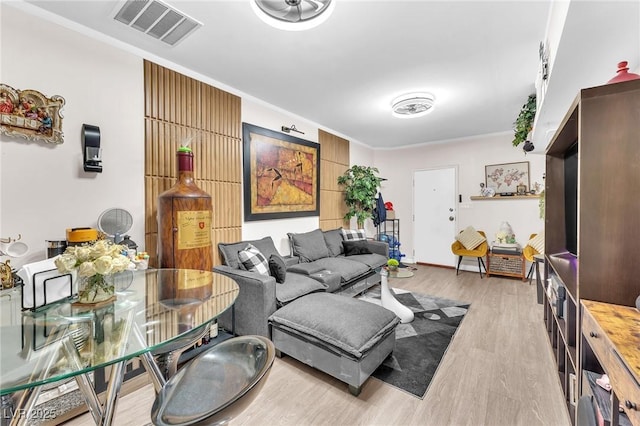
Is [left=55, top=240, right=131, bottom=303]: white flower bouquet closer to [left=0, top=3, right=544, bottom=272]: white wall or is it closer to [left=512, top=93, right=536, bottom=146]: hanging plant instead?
[left=0, top=3, right=544, bottom=272]: white wall

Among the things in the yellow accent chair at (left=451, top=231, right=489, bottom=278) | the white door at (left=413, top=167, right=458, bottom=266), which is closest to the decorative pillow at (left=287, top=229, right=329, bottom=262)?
the yellow accent chair at (left=451, top=231, right=489, bottom=278)

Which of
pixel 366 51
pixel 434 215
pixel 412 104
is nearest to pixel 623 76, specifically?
pixel 366 51

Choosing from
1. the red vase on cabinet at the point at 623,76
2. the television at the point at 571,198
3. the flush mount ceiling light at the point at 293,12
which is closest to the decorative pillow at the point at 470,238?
the television at the point at 571,198

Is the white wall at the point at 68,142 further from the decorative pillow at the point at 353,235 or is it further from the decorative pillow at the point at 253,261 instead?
the decorative pillow at the point at 353,235

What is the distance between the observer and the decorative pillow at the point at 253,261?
2561 millimetres

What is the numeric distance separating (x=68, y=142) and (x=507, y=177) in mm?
5759

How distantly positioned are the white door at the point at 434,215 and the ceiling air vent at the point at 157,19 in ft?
15.6

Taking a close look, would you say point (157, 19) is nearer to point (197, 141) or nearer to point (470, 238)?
point (197, 141)

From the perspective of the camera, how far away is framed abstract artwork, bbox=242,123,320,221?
3.17 metres

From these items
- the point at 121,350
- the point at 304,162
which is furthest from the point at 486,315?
the point at 121,350

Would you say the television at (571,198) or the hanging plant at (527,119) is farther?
the hanging plant at (527,119)

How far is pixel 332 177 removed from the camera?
15.3ft

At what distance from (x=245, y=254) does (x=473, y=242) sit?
3.84 meters

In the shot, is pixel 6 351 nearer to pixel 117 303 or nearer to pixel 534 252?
pixel 117 303
